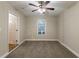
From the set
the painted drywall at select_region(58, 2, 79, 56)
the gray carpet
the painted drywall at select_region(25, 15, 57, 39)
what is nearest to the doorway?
the gray carpet

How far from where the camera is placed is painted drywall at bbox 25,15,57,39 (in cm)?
889

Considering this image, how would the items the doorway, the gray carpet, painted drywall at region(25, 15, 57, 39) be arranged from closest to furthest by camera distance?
the gray carpet, the doorway, painted drywall at region(25, 15, 57, 39)

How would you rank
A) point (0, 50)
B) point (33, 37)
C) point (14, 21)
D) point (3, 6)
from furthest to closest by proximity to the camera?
point (33, 37) < point (14, 21) < point (3, 6) < point (0, 50)

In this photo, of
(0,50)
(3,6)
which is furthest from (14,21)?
(0,50)

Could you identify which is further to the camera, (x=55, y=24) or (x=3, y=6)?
(x=55, y=24)

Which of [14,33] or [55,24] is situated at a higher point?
[55,24]

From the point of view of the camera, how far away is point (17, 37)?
6.37 m

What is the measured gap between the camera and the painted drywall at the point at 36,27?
8.89 metres

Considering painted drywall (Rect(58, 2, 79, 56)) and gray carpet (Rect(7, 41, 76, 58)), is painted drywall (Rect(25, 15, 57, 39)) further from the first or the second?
painted drywall (Rect(58, 2, 79, 56))

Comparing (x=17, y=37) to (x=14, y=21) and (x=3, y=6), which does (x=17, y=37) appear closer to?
(x=14, y=21)

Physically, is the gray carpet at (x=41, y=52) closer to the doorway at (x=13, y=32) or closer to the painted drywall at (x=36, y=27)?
the doorway at (x=13, y=32)

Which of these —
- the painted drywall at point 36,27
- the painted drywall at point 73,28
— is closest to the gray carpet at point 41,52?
the painted drywall at point 73,28

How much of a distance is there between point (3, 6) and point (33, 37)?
520 centimetres

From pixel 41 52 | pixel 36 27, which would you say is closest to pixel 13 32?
pixel 41 52
